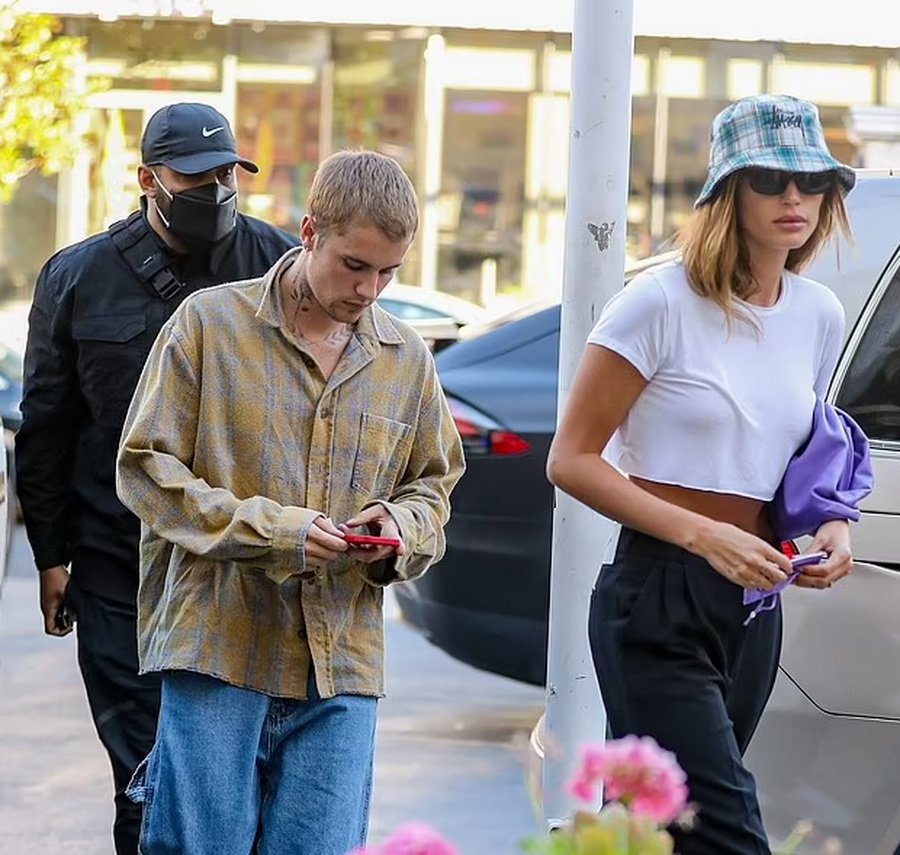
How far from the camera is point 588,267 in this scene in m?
4.04

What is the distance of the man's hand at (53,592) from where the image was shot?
418cm

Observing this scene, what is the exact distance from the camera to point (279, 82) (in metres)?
22.3

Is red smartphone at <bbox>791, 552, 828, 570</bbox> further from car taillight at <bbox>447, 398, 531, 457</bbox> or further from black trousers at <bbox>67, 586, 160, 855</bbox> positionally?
car taillight at <bbox>447, 398, 531, 457</bbox>

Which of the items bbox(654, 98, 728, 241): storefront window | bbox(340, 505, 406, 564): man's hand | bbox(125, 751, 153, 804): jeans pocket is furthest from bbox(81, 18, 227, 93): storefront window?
bbox(340, 505, 406, 564): man's hand

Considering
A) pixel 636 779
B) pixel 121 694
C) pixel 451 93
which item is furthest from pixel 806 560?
pixel 451 93

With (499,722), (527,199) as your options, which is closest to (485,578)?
(499,722)

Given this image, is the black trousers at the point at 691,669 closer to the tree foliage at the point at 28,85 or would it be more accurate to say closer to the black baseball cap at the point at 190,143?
the black baseball cap at the point at 190,143

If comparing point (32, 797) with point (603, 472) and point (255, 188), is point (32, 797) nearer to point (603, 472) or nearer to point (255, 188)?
point (603, 472)

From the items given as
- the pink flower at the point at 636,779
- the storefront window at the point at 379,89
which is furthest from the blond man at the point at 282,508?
the storefront window at the point at 379,89

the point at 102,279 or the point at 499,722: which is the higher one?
the point at 102,279

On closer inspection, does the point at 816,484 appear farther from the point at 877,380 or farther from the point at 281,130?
the point at 281,130

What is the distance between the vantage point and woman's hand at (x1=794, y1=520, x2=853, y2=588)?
10.3ft

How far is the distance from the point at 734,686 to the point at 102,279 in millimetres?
1640

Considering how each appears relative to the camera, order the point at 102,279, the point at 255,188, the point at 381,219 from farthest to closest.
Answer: the point at 255,188
the point at 102,279
the point at 381,219
